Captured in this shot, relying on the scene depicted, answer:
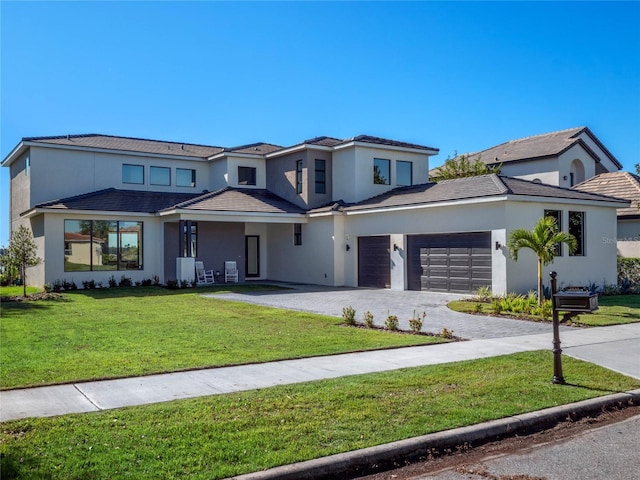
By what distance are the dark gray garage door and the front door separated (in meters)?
10.6

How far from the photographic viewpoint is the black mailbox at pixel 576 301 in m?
7.54

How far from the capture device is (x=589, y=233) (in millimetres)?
21734

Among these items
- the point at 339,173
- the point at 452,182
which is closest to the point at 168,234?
the point at 339,173

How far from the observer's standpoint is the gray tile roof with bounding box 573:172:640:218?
85.3ft

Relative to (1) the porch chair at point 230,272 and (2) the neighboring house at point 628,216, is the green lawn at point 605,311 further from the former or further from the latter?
(1) the porch chair at point 230,272

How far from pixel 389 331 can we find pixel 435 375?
14.4ft

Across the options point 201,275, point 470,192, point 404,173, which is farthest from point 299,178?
point 470,192

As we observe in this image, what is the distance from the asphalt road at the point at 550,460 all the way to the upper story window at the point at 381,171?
21.5 m

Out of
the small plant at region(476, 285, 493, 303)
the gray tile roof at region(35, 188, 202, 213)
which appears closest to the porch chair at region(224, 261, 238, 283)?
the gray tile roof at region(35, 188, 202, 213)

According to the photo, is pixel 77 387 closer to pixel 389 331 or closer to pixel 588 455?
pixel 588 455

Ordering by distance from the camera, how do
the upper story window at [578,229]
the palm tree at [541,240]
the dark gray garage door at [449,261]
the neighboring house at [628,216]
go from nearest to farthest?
the palm tree at [541,240]
the dark gray garage door at [449,261]
the upper story window at [578,229]
the neighboring house at [628,216]

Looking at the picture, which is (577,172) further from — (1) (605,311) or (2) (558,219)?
(1) (605,311)

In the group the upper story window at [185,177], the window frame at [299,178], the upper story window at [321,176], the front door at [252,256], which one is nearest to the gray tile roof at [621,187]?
the upper story window at [321,176]

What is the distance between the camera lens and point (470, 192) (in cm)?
2062
